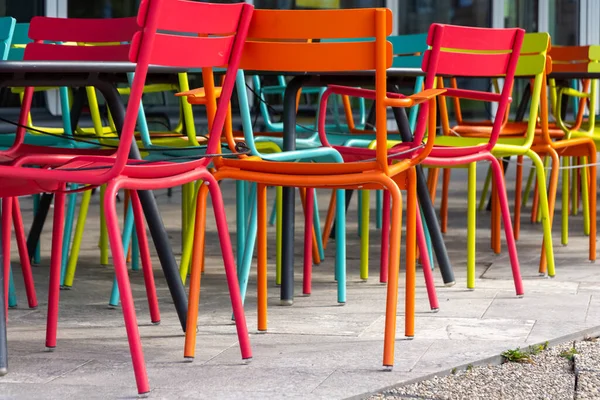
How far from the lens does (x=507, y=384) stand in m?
2.43

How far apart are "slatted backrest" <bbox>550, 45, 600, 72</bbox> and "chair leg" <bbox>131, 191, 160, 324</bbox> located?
231 centimetres

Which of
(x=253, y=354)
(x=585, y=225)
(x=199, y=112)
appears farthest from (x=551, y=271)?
(x=199, y=112)

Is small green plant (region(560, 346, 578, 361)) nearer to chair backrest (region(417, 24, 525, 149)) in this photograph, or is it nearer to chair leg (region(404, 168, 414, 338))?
chair leg (region(404, 168, 414, 338))

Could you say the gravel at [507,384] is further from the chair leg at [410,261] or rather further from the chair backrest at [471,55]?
the chair backrest at [471,55]

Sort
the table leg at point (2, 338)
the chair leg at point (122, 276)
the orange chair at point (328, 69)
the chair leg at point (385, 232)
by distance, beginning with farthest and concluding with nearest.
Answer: the chair leg at point (385, 232) < the orange chair at point (328, 69) < the table leg at point (2, 338) < the chair leg at point (122, 276)

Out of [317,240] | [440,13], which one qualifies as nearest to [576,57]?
[317,240]

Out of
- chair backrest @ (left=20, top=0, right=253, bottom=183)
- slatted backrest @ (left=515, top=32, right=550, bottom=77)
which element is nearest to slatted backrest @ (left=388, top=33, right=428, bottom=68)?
slatted backrest @ (left=515, top=32, right=550, bottom=77)

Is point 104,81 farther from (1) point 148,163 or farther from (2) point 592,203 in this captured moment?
(2) point 592,203

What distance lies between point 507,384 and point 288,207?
98cm

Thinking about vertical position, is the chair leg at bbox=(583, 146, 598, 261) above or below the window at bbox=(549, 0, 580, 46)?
below

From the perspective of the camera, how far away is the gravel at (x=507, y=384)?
2.34 meters

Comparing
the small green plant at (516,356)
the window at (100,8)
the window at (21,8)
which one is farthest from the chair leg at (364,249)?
the window at (100,8)

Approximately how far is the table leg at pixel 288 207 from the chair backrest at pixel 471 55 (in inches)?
15.7

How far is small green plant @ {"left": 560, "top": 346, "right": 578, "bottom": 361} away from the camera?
266cm
